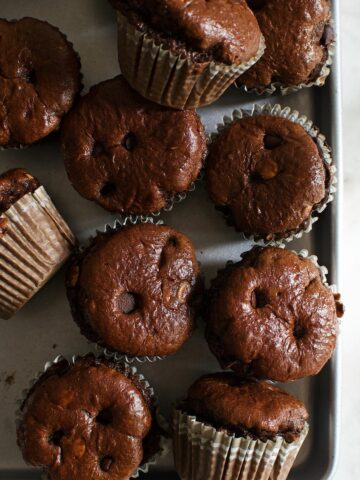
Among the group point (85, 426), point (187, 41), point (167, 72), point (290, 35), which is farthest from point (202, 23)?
point (85, 426)

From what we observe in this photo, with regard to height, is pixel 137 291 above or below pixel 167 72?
below

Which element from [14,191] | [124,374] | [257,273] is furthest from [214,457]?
[14,191]

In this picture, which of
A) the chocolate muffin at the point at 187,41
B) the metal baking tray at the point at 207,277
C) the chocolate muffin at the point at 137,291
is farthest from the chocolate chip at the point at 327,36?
the chocolate muffin at the point at 137,291

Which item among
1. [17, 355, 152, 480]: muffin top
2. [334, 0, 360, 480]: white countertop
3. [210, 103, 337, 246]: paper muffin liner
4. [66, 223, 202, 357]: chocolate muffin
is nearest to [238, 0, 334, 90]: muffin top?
[210, 103, 337, 246]: paper muffin liner

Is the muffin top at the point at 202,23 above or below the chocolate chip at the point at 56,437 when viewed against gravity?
above

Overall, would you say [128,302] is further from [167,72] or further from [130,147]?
[167,72]

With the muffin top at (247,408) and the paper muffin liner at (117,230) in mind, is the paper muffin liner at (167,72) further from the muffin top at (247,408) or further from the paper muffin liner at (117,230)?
the muffin top at (247,408)
